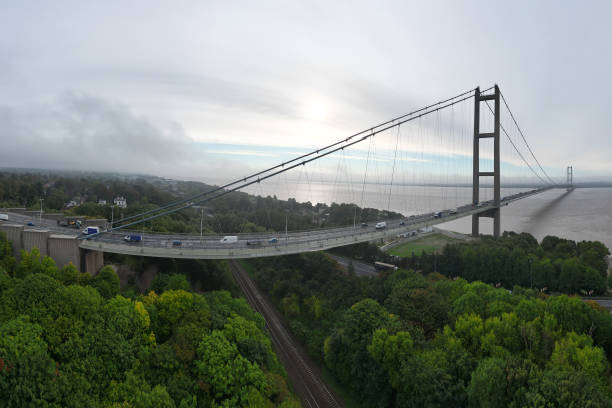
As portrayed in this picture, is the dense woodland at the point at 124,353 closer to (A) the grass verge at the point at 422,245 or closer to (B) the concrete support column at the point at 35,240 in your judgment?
(B) the concrete support column at the point at 35,240

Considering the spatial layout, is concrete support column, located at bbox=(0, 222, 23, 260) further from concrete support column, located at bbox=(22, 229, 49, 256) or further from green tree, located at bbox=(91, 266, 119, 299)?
Answer: green tree, located at bbox=(91, 266, 119, 299)

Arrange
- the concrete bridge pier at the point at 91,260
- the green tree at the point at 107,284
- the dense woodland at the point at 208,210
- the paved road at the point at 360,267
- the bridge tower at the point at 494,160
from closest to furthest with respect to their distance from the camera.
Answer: the green tree at the point at 107,284
the concrete bridge pier at the point at 91,260
the paved road at the point at 360,267
the dense woodland at the point at 208,210
the bridge tower at the point at 494,160

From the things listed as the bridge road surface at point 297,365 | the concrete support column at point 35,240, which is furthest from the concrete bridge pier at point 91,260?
the bridge road surface at point 297,365

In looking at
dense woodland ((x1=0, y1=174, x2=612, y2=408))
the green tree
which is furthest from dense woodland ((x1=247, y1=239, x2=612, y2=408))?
the green tree

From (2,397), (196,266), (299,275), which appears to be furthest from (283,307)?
(2,397)

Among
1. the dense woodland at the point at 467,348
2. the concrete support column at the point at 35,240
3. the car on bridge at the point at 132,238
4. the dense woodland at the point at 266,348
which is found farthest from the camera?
the car on bridge at the point at 132,238

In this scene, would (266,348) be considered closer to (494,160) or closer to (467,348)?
(467,348)
